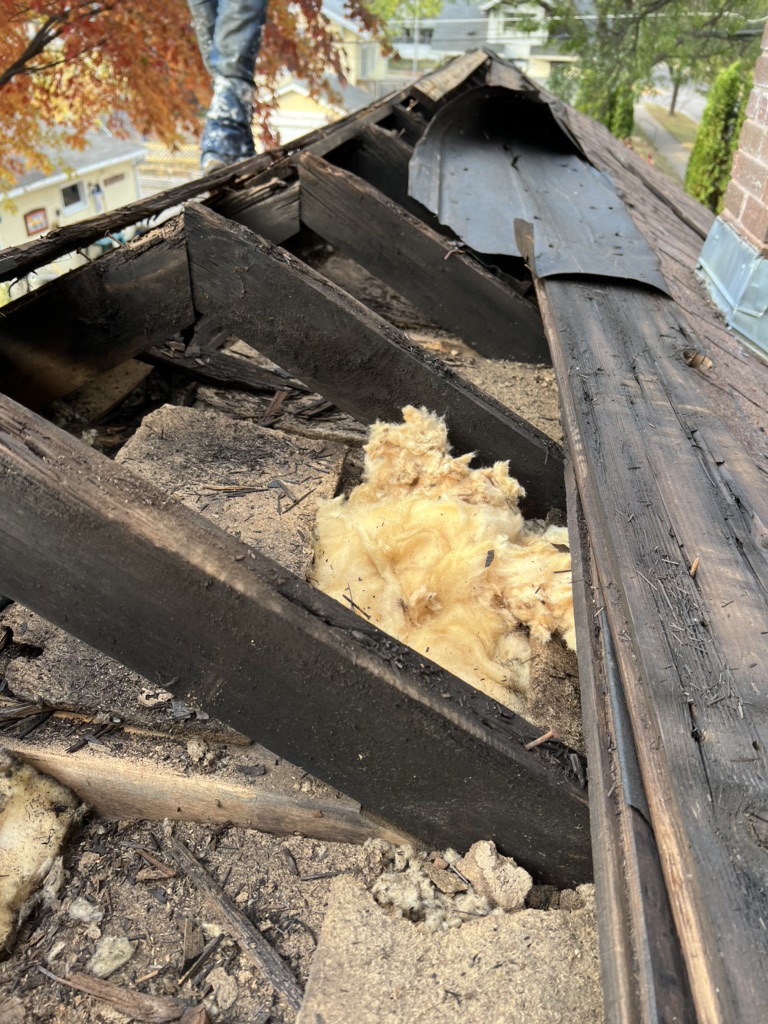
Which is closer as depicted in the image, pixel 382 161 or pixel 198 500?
pixel 198 500

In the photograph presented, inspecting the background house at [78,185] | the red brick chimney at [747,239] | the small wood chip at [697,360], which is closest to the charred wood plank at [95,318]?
the small wood chip at [697,360]

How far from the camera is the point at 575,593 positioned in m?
1.47

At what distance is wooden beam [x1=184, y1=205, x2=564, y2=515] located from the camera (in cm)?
232

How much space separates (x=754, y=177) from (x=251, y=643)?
2937 mm

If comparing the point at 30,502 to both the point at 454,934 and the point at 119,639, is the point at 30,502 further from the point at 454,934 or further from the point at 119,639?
the point at 454,934

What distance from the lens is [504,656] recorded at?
189 cm

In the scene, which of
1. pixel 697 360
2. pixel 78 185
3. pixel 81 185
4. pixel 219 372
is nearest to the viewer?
pixel 697 360

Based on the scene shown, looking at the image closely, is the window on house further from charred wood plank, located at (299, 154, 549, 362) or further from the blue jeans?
charred wood plank, located at (299, 154, 549, 362)

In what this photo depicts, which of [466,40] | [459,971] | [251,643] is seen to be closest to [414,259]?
[251,643]

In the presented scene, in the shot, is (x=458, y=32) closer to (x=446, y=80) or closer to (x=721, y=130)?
(x=721, y=130)

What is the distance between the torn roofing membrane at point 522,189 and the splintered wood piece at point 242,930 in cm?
227

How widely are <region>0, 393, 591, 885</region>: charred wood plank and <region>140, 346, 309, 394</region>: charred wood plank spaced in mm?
1899

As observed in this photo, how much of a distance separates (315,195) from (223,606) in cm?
224

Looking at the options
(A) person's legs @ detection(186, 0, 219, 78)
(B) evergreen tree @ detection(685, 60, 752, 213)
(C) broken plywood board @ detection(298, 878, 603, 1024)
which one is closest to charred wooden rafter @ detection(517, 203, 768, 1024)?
(C) broken plywood board @ detection(298, 878, 603, 1024)
